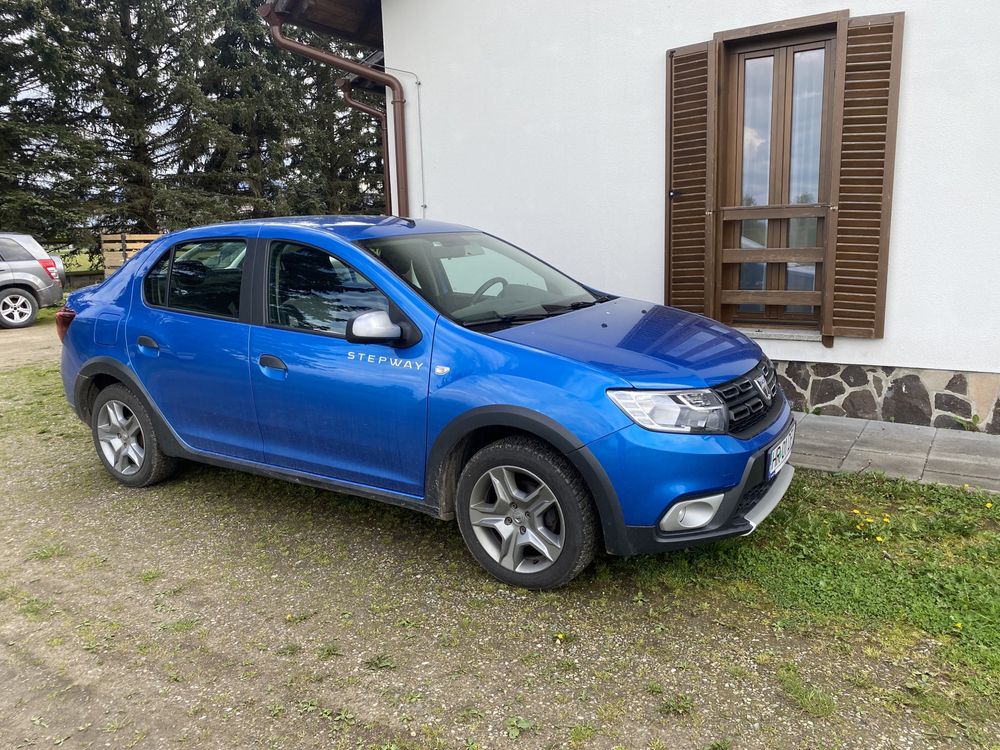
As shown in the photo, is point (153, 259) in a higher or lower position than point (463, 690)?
higher

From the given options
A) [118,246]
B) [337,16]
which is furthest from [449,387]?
[118,246]

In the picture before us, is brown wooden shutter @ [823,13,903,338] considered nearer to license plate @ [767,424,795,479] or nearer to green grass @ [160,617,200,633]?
license plate @ [767,424,795,479]

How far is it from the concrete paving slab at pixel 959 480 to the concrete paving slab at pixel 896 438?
14.2 inches

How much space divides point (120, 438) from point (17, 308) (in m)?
11.2

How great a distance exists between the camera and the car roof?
3902mm

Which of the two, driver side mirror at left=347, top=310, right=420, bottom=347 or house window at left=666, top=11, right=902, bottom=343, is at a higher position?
house window at left=666, top=11, right=902, bottom=343

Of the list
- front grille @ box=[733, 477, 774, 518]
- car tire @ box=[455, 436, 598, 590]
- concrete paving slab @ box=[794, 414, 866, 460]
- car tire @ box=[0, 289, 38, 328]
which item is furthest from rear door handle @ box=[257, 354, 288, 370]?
car tire @ box=[0, 289, 38, 328]

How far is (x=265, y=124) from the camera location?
72.1ft

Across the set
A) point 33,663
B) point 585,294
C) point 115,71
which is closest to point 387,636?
point 33,663

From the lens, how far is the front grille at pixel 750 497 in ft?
10.2

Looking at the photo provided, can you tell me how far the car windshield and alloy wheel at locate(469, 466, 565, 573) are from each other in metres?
0.74

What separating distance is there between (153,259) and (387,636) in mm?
2883

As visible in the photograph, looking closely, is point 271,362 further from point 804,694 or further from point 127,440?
point 804,694

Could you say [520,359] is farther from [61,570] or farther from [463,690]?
[61,570]
